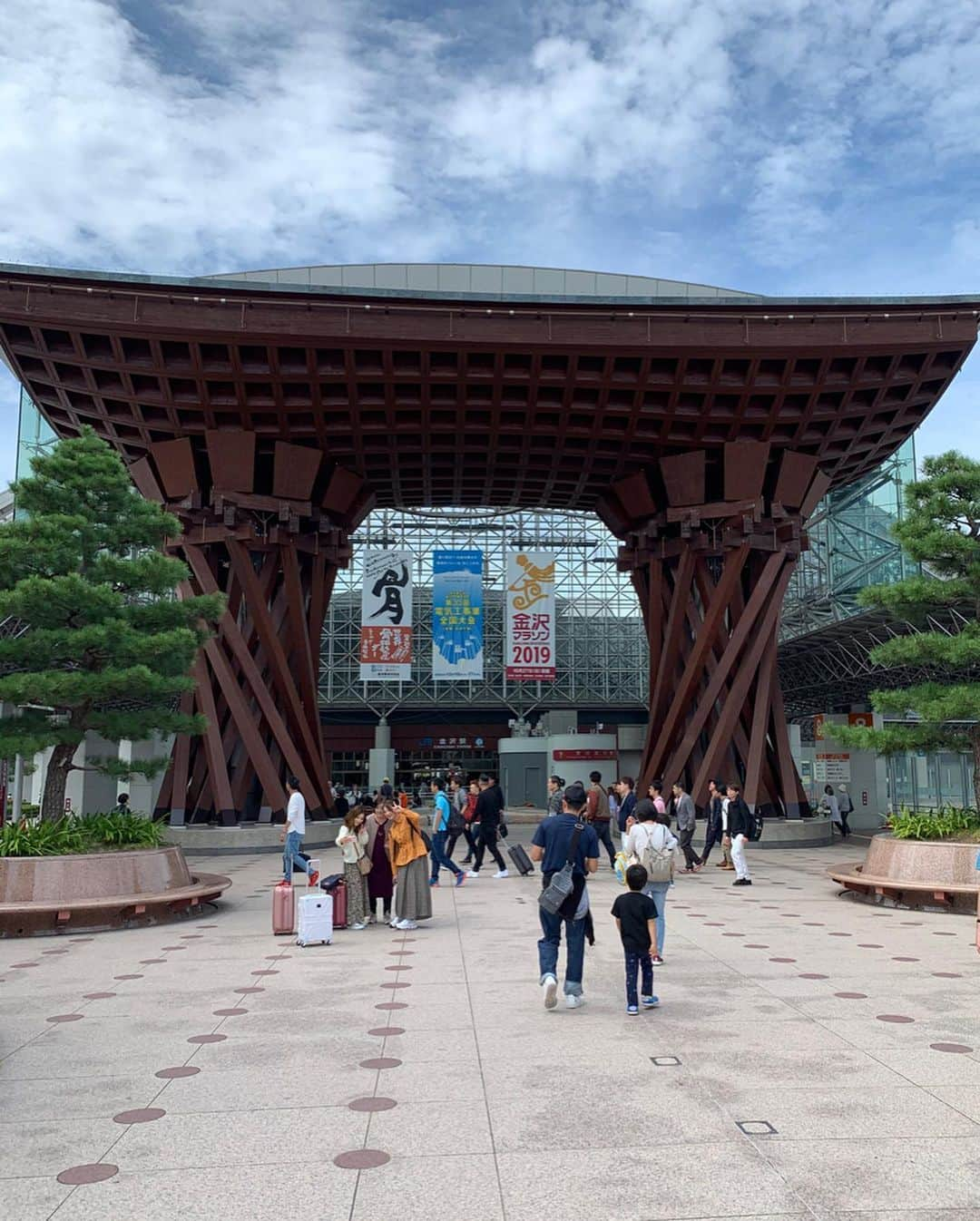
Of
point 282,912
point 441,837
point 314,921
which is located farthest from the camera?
point 441,837

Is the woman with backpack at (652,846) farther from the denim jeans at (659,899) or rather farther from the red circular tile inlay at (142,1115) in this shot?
the red circular tile inlay at (142,1115)

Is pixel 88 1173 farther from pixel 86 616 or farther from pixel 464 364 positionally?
pixel 464 364

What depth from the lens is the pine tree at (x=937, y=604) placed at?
43.2 feet

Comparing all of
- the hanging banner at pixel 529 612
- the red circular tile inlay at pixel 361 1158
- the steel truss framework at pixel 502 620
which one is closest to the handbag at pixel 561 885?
the red circular tile inlay at pixel 361 1158

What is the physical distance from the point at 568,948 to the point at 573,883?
49 cm

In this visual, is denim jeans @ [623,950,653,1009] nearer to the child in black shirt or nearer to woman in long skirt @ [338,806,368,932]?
the child in black shirt

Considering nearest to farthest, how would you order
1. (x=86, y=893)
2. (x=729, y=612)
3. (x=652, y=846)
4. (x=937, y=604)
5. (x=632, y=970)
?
(x=632, y=970) → (x=652, y=846) → (x=86, y=893) → (x=937, y=604) → (x=729, y=612)

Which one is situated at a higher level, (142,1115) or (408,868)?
(408,868)

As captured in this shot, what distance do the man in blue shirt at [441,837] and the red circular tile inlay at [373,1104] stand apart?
1001 cm

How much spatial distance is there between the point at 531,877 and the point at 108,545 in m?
8.34

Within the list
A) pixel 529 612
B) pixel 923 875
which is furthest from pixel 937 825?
pixel 529 612

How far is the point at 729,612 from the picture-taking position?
25594mm

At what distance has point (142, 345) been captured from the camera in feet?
71.6

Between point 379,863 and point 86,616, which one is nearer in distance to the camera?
point 379,863
